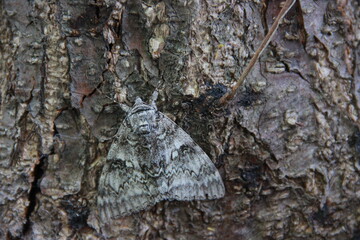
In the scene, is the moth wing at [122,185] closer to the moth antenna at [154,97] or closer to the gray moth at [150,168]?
the gray moth at [150,168]

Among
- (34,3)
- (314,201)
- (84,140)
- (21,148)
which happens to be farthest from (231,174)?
(34,3)

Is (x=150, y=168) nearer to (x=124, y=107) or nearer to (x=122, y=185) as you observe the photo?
(x=122, y=185)

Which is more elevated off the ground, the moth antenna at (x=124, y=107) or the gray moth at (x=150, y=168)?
the moth antenna at (x=124, y=107)

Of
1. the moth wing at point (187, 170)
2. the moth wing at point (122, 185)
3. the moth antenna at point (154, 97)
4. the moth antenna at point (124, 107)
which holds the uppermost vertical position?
the moth antenna at point (154, 97)

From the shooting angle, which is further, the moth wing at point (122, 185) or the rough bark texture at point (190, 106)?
the moth wing at point (122, 185)

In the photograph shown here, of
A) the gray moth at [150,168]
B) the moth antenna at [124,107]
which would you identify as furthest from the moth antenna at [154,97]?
the moth antenna at [124,107]

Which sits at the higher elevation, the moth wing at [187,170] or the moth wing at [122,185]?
the moth wing at [187,170]

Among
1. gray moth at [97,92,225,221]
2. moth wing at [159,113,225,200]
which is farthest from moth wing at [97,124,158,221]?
moth wing at [159,113,225,200]

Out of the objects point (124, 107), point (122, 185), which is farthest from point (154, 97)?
point (122, 185)
